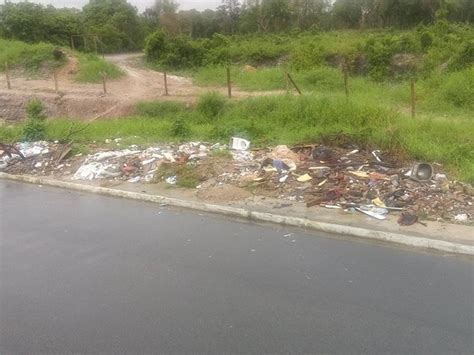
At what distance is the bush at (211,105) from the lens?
16.4 meters

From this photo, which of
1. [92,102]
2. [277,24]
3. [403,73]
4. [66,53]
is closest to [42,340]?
[92,102]

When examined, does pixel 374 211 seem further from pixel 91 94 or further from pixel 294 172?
pixel 91 94

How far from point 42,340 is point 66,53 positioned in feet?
84.9

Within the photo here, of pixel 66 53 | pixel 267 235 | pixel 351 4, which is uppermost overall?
pixel 351 4

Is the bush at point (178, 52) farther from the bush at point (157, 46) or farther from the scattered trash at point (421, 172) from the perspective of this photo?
the scattered trash at point (421, 172)

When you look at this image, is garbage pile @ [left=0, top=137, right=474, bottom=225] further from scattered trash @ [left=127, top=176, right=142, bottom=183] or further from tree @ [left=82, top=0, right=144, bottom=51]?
tree @ [left=82, top=0, right=144, bottom=51]

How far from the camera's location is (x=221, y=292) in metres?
5.02

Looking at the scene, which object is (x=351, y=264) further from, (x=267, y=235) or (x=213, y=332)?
(x=213, y=332)

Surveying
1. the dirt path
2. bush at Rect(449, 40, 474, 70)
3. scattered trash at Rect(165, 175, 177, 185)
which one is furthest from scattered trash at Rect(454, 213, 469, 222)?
bush at Rect(449, 40, 474, 70)

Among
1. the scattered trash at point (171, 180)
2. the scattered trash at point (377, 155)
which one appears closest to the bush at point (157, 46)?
the scattered trash at point (171, 180)

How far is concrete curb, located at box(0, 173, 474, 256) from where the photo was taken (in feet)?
19.9

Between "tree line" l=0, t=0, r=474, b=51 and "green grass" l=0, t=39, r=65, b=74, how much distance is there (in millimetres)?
8476

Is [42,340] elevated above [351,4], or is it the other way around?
[351,4]

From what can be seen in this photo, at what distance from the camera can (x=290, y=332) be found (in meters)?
4.23
